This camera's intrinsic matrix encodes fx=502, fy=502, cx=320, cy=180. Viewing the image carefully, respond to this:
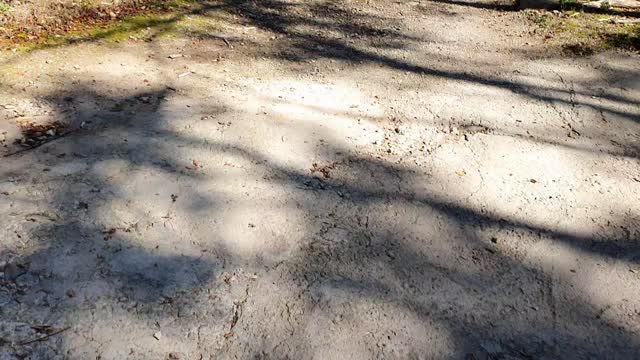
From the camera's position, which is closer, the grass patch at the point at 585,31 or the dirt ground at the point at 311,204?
the dirt ground at the point at 311,204

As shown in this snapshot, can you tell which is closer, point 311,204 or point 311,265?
point 311,265

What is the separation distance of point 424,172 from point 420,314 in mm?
1482

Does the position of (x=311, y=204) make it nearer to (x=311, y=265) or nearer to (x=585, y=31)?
(x=311, y=265)

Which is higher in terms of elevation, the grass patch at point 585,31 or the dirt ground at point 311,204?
the grass patch at point 585,31

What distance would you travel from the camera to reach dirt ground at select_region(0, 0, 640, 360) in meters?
2.69

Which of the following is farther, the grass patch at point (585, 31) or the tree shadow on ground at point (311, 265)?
the grass patch at point (585, 31)

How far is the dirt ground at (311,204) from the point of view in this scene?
269 cm

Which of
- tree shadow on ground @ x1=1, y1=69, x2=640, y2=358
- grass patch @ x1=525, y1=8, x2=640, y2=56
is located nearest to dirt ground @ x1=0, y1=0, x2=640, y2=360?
tree shadow on ground @ x1=1, y1=69, x2=640, y2=358

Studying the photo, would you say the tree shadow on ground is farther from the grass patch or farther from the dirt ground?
the grass patch

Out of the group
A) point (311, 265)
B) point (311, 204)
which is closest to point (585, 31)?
point (311, 204)

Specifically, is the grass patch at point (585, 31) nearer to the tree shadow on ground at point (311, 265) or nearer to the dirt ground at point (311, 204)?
the dirt ground at point (311, 204)

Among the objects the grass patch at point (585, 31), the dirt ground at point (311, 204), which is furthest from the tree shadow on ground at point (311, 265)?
the grass patch at point (585, 31)

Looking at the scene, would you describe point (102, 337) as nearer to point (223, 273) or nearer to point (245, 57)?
point (223, 273)

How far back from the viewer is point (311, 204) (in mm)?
3596
